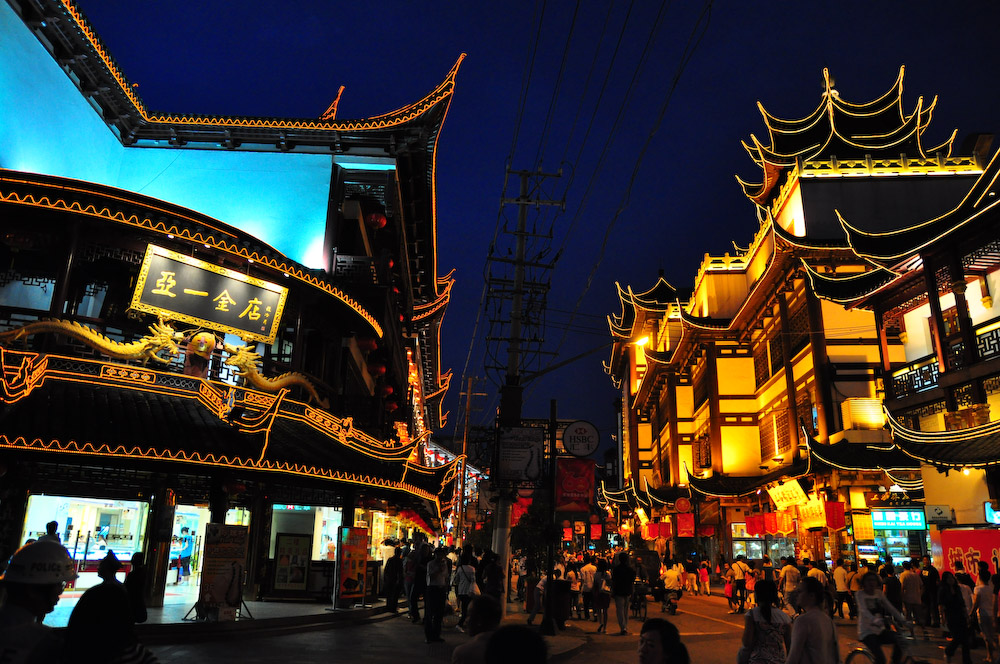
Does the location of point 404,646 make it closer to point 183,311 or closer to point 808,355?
point 183,311

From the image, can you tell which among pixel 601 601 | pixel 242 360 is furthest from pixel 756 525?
pixel 242 360

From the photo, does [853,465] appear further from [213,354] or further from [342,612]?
[213,354]

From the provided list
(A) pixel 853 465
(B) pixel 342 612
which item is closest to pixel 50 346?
(B) pixel 342 612

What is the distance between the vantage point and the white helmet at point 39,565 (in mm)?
3570

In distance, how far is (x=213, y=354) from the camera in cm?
1791

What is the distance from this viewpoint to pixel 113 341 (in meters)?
15.9

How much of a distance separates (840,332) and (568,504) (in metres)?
18.4

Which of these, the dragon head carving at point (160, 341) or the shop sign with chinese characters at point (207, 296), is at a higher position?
the shop sign with chinese characters at point (207, 296)

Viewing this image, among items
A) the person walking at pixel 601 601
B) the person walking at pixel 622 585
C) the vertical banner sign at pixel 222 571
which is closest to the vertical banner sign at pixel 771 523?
the person walking at pixel 601 601

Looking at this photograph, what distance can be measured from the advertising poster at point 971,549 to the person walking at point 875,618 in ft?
28.6

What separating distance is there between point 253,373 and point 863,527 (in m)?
22.6

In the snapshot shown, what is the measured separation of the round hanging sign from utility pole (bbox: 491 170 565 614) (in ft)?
4.59

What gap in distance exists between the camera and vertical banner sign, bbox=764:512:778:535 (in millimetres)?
32688

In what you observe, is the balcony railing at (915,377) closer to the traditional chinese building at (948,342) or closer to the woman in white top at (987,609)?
the traditional chinese building at (948,342)
